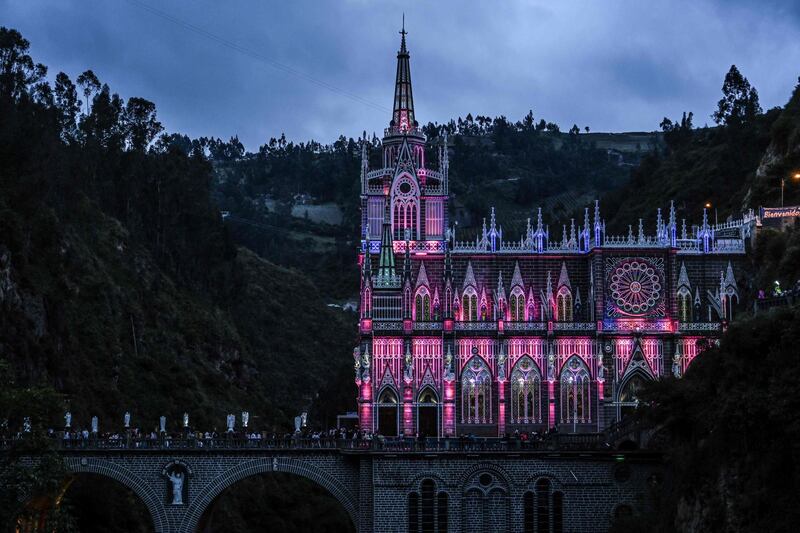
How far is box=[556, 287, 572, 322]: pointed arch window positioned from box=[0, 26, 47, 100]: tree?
46428 mm

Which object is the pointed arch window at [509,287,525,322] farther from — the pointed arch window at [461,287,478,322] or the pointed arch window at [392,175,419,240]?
the pointed arch window at [392,175,419,240]

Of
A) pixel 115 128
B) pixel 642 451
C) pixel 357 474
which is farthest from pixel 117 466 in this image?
pixel 115 128

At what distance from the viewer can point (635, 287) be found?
91062mm

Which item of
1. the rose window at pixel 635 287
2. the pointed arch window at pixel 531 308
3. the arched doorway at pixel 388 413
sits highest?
the rose window at pixel 635 287

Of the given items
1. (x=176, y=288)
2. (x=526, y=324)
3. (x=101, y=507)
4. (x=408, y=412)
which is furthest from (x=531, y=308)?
(x=176, y=288)

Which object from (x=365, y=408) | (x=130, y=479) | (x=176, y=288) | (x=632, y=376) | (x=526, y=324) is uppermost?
(x=176, y=288)

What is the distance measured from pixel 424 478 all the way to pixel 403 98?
3582cm

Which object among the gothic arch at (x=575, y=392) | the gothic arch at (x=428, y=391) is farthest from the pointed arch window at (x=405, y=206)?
the gothic arch at (x=575, y=392)

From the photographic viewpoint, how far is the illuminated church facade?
8812cm

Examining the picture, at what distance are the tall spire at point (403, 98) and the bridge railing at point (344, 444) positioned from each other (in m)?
30.1

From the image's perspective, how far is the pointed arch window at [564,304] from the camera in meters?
90.8

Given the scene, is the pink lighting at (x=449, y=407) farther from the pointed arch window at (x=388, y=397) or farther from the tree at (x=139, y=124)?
the tree at (x=139, y=124)

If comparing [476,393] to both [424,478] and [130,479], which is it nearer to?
[424,478]

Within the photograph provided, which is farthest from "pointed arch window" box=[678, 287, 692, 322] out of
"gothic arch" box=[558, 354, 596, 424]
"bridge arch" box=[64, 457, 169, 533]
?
"bridge arch" box=[64, 457, 169, 533]
